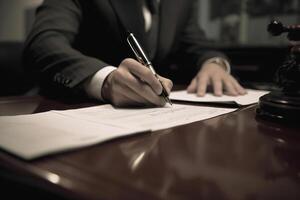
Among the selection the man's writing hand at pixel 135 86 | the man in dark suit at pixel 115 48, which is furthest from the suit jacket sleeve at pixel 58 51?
the man's writing hand at pixel 135 86

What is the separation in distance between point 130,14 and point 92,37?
6.2 inches

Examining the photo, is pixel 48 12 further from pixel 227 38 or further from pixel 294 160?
pixel 227 38

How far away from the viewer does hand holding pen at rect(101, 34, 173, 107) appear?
2.09 feet

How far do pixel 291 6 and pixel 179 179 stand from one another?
5.78ft

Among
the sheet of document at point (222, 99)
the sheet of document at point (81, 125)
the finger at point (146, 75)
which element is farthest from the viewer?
the sheet of document at point (222, 99)

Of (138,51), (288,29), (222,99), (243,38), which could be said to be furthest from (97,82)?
(243,38)

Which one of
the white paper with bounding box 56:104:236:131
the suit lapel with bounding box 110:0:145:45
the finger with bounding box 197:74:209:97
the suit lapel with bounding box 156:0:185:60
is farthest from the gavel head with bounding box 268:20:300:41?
the suit lapel with bounding box 156:0:185:60

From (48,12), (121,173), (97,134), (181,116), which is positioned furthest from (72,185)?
(48,12)

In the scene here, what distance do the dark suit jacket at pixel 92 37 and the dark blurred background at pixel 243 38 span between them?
199mm

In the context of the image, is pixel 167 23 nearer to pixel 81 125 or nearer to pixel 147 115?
pixel 147 115

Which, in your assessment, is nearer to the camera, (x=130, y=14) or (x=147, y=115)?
(x=147, y=115)

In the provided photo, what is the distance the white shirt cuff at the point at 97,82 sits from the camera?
734mm

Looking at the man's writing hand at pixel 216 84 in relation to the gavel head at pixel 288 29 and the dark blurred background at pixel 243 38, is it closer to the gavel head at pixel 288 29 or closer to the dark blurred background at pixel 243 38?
the gavel head at pixel 288 29

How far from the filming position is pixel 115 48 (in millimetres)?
1154
